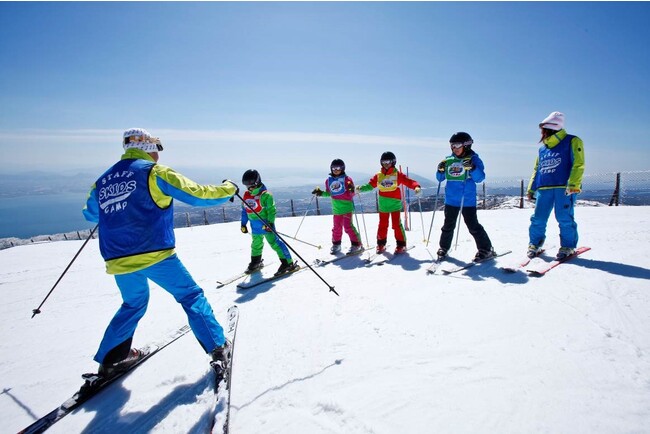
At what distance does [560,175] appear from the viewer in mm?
4652

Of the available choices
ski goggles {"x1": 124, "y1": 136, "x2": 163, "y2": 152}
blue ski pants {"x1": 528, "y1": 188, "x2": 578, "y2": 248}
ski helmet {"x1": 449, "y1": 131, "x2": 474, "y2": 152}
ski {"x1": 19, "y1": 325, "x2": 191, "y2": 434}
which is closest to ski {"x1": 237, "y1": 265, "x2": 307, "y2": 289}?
ski {"x1": 19, "y1": 325, "x2": 191, "y2": 434}

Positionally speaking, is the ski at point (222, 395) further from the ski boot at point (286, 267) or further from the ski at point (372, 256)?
the ski at point (372, 256)

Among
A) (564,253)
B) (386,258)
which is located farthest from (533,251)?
(386,258)

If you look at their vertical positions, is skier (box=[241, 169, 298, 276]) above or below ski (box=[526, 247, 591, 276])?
above

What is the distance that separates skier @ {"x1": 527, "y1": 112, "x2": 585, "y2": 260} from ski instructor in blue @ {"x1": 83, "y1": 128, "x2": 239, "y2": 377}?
5301 mm

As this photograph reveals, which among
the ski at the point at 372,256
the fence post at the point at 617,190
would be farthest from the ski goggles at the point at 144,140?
the fence post at the point at 617,190

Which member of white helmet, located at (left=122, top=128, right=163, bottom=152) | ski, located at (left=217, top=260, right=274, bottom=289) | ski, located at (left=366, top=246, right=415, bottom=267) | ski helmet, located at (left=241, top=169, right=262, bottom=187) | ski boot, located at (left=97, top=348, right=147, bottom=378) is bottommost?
ski, located at (left=217, top=260, right=274, bottom=289)

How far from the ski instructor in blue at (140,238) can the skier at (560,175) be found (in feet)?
17.4

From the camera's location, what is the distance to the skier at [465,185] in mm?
5113

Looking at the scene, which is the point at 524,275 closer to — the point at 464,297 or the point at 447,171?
the point at 464,297

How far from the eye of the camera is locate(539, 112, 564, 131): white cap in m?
4.61

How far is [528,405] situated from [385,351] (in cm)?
112

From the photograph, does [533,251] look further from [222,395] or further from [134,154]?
[134,154]

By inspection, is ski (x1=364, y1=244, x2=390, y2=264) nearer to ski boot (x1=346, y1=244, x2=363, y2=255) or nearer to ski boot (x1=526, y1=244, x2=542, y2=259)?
ski boot (x1=346, y1=244, x2=363, y2=255)
